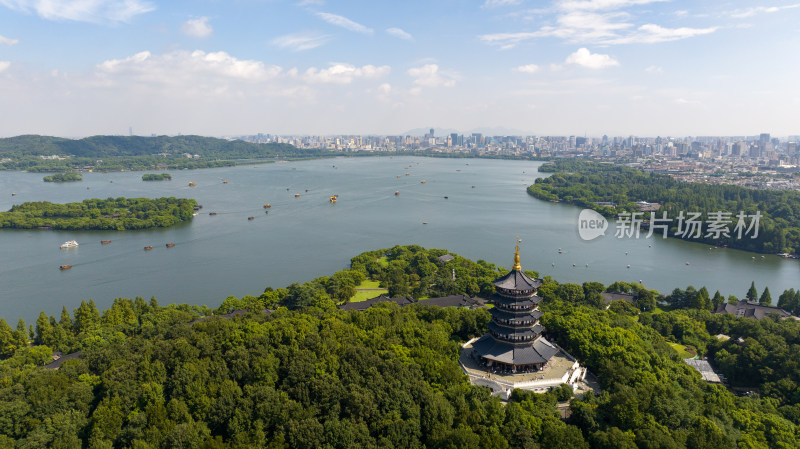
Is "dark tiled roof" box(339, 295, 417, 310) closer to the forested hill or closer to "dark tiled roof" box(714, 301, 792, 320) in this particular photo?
"dark tiled roof" box(714, 301, 792, 320)

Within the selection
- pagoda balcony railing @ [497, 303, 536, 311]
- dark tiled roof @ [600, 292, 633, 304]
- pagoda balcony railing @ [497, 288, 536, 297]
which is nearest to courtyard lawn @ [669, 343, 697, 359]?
dark tiled roof @ [600, 292, 633, 304]

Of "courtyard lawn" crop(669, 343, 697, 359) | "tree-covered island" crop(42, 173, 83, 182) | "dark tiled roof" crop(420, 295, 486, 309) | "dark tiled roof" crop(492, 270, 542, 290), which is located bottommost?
"courtyard lawn" crop(669, 343, 697, 359)

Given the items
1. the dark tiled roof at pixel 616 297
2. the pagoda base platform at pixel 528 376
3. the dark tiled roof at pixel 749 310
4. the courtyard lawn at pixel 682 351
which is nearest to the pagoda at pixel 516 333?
the pagoda base platform at pixel 528 376

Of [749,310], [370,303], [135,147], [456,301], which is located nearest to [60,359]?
[370,303]

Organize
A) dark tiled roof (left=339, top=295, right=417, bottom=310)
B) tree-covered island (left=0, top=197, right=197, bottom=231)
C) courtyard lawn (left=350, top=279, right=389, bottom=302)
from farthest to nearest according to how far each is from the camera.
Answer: tree-covered island (left=0, top=197, right=197, bottom=231)
courtyard lawn (left=350, top=279, right=389, bottom=302)
dark tiled roof (left=339, top=295, right=417, bottom=310)

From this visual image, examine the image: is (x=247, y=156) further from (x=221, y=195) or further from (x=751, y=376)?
(x=751, y=376)

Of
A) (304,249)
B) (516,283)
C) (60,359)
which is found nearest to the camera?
(516,283)

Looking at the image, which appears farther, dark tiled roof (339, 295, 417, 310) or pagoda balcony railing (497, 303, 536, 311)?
dark tiled roof (339, 295, 417, 310)

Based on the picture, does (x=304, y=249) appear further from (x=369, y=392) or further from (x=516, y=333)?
(x=369, y=392)
